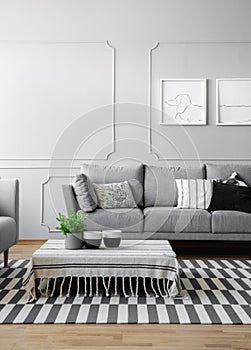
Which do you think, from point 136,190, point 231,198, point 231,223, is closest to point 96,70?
point 136,190

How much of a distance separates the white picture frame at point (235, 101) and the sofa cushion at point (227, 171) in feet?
1.89

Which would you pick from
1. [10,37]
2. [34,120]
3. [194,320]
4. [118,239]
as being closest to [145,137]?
[34,120]

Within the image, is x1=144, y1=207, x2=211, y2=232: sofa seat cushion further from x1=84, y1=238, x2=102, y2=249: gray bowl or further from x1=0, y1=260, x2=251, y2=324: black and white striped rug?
x1=84, y1=238, x2=102, y2=249: gray bowl

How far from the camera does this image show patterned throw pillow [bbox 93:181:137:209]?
429 centimetres

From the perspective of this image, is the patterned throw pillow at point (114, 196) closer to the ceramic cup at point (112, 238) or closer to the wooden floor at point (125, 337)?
the ceramic cup at point (112, 238)

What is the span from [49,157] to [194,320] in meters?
3.08

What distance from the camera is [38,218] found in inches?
197

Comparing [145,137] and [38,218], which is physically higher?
[145,137]

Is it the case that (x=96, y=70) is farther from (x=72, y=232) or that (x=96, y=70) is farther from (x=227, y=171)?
(x=72, y=232)

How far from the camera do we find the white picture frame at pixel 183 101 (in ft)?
16.5

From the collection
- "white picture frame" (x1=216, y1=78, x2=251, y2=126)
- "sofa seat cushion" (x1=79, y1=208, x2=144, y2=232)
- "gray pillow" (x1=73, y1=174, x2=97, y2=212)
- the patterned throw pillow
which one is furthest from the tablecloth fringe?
"white picture frame" (x1=216, y1=78, x2=251, y2=126)

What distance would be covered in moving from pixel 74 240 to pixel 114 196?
4.53ft

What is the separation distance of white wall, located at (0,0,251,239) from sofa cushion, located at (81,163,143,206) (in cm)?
41

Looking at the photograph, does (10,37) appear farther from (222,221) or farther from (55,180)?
(222,221)
